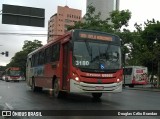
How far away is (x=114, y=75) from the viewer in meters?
18.3

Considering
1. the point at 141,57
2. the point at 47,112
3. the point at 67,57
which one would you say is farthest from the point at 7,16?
the point at 141,57

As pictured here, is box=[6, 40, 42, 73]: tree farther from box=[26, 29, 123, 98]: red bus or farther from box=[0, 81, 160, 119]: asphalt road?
box=[26, 29, 123, 98]: red bus

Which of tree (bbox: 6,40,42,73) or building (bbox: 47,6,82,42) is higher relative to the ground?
building (bbox: 47,6,82,42)

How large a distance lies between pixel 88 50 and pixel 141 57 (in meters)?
36.1

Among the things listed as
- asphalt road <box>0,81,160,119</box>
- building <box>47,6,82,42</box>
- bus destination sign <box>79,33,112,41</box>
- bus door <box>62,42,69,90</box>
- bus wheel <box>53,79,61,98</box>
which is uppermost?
building <box>47,6,82,42</box>

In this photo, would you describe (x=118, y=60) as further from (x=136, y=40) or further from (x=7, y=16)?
(x=136, y=40)

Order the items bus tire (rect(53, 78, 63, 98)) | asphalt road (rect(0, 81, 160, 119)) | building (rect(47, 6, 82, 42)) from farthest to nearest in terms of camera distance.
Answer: building (rect(47, 6, 82, 42)), bus tire (rect(53, 78, 63, 98)), asphalt road (rect(0, 81, 160, 119))

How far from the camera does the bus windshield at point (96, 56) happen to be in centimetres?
1794

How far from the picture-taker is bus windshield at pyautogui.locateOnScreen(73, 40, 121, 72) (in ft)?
58.9

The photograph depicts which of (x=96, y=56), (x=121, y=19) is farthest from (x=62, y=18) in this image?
(x=96, y=56)

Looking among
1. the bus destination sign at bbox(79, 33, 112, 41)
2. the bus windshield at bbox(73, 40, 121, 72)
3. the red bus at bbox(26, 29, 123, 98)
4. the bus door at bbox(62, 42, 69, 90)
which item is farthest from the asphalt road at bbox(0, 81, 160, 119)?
the bus destination sign at bbox(79, 33, 112, 41)

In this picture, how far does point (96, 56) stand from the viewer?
1814 centimetres

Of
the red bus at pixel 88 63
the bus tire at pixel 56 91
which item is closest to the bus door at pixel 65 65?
the red bus at pixel 88 63

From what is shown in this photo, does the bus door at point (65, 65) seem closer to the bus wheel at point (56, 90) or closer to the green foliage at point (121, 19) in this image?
the bus wheel at point (56, 90)
